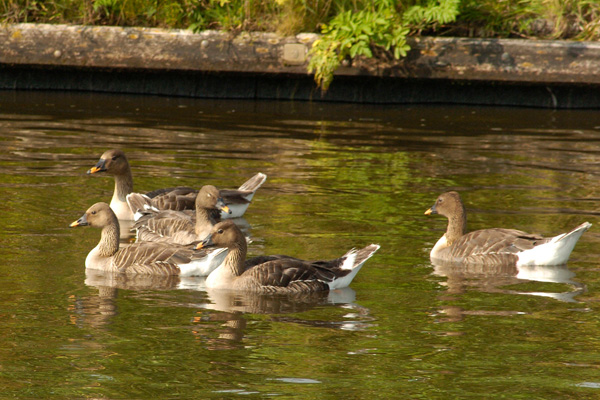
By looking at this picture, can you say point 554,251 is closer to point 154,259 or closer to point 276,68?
point 154,259

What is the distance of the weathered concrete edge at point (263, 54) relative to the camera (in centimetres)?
1975

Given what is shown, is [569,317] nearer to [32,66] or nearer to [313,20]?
[313,20]

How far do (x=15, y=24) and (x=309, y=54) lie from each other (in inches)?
254

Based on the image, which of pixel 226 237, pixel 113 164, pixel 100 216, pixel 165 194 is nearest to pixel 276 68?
pixel 113 164

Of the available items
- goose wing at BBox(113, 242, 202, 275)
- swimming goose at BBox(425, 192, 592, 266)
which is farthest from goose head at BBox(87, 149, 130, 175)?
swimming goose at BBox(425, 192, 592, 266)

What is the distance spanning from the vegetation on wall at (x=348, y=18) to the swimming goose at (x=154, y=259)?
31.4 ft

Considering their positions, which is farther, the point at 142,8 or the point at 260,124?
the point at 142,8

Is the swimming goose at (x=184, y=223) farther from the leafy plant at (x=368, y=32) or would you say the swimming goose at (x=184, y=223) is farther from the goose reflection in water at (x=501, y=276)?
the leafy plant at (x=368, y=32)

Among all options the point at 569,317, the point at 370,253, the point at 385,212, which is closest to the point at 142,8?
the point at 385,212

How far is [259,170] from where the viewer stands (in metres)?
15.7

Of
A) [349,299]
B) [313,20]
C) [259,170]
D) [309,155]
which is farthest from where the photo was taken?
[313,20]

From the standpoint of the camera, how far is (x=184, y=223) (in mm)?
12195

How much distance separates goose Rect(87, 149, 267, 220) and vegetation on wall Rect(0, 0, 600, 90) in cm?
677

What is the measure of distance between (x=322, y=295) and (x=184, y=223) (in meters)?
3.08
